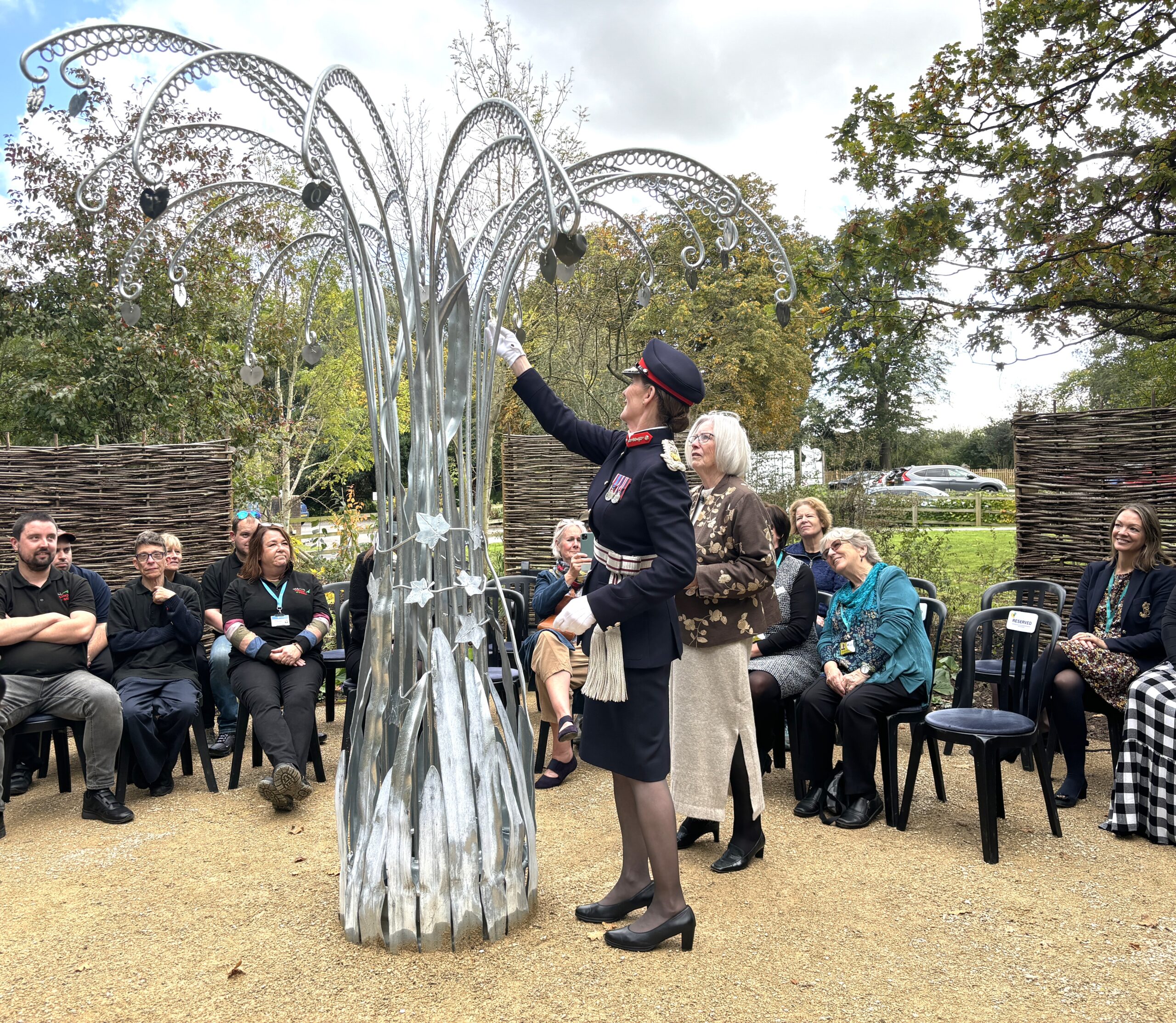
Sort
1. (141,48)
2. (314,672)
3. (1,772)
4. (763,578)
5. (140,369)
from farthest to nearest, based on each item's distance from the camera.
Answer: (140,369) < (314,672) < (1,772) < (763,578) < (141,48)

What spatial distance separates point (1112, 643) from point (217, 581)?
4.84 m

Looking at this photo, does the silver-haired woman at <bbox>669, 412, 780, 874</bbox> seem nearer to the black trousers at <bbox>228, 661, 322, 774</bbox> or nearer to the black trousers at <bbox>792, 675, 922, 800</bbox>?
the black trousers at <bbox>792, 675, 922, 800</bbox>

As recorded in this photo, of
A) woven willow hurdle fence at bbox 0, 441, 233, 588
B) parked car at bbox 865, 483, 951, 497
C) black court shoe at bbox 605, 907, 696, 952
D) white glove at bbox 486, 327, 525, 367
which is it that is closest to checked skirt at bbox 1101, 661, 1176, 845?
black court shoe at bbox 605, 907, 696, 952

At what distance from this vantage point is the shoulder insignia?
280 cm

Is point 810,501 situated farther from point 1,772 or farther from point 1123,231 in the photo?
point 1,772

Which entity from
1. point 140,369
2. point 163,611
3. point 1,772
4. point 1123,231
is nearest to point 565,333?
point 140,369

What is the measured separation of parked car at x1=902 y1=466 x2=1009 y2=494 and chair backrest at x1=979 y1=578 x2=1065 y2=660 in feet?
81.9

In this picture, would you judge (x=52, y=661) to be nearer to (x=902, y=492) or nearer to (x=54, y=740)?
(x=54, y=740)

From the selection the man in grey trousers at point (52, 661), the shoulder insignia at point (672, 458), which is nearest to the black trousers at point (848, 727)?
the shoulder insignia at point (672, 458)

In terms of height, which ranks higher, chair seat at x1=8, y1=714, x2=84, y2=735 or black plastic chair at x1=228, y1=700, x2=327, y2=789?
chair seat at x1=8, y1=714, x2=84, y2=735

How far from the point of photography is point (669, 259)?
56.2 ft

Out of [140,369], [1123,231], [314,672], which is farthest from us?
[140,369]

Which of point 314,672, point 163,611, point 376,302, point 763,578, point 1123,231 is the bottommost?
point 314,672

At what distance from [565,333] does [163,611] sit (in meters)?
10.3
